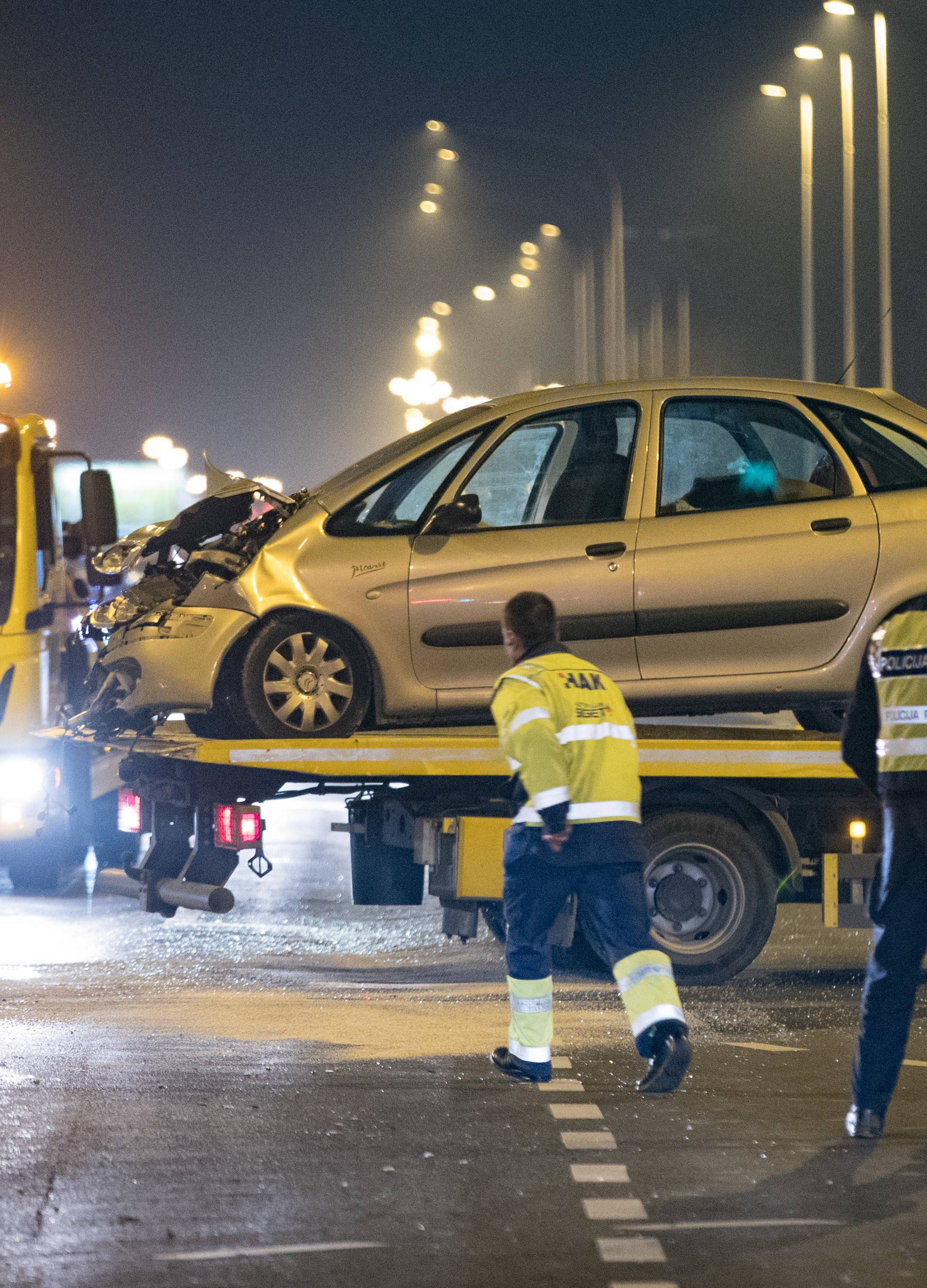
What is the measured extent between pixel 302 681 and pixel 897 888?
3087 mm

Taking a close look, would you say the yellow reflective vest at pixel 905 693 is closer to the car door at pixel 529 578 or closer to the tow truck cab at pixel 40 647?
the car door at pixel 529 578

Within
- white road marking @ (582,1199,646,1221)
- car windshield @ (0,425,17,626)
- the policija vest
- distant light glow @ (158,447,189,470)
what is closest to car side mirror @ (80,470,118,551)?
car windshield @ (0,425,17,626)

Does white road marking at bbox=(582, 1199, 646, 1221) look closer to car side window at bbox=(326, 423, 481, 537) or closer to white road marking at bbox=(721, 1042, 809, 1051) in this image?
white road marking at bbox=(721, 1042, 809, 1051)

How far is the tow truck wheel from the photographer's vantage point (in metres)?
7.89

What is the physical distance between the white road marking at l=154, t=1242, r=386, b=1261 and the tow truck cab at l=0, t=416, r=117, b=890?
526cm

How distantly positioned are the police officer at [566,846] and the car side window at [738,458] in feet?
5.97

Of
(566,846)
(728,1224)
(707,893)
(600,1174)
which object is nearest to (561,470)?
(707,893)

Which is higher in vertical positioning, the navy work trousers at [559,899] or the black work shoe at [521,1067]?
the navy work trousers at [559,899]

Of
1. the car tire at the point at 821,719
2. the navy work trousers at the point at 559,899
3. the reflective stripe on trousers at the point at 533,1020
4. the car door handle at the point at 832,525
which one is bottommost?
the reflective stripe on trousers at the point at 533,1020

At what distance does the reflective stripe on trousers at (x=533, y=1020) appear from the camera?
5.91 m

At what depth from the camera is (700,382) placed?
7930 millimetres

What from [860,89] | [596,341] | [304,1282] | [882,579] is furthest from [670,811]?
[596,341]

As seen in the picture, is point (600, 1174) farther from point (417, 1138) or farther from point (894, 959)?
point (894, 959)

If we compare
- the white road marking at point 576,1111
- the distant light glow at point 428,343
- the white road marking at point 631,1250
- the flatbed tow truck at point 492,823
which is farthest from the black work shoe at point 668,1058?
the distant light glow at point 428,343
